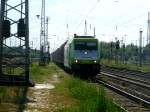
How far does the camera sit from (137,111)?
15.1 m

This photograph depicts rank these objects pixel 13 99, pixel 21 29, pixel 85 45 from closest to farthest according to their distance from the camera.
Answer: pixel 13 99, pixel 21 29, pixel 85 45

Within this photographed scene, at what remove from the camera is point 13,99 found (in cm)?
1791

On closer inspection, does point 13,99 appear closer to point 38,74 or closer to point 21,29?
point 21,29

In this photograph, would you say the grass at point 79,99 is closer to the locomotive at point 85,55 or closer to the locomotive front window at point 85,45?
the locomotive at point 85,55

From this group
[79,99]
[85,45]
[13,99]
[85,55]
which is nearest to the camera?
[13,99]

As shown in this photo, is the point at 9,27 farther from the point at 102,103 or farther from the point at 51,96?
the point at 102,103

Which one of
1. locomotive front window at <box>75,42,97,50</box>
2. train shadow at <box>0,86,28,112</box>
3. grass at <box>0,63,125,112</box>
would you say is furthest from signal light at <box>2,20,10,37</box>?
locomotive front window at <box>75,42,97,50</box>

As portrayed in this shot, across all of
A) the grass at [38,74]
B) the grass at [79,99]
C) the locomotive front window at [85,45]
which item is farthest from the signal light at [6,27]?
the locomotive front window at [85,45]

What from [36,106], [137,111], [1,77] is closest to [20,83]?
[1,77]

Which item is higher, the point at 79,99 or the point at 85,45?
the point at 85,45

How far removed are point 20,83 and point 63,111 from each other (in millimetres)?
8975

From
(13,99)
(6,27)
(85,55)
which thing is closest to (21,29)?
(6,27)

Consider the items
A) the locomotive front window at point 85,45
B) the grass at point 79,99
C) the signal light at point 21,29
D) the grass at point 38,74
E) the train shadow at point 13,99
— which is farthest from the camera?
the locomotive front window at point 85,45

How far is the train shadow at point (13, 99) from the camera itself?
15.1m
